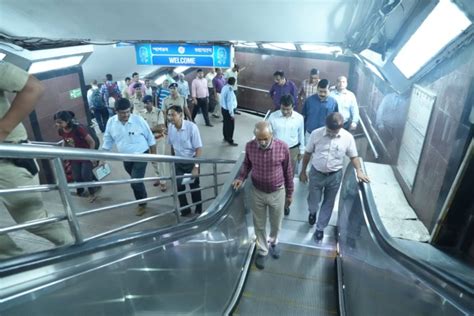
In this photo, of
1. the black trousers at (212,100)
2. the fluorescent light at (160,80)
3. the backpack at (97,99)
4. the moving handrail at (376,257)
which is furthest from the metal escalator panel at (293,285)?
the fluorescent light at (160,80)

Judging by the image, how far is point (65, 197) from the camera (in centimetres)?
169

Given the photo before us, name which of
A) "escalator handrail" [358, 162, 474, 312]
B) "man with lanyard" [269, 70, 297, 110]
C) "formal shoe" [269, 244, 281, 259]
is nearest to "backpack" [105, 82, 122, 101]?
"man with lanyard" [269, 70, 297, 110]

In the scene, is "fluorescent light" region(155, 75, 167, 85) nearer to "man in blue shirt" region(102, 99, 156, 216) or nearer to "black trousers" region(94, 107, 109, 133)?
"black trousers" region(94, 107, 109, 133)

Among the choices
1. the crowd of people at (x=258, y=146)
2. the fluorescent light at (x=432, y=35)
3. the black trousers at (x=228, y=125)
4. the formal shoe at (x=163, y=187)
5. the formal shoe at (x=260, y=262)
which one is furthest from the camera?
the black trousers at (x=228, y=125)

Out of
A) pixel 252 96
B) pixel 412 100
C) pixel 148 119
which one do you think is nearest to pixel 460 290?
pixel 412 100

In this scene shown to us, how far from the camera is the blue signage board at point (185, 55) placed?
21.6 ft

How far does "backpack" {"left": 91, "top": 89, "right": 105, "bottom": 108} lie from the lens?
861 cm

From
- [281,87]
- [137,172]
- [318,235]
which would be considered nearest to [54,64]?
[137,172]

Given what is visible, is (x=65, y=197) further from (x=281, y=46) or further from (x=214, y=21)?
(x=281, y=46)

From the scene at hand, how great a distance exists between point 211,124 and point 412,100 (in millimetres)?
6928

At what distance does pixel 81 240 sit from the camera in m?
1.75

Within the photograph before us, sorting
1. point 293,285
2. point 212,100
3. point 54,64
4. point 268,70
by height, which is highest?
point 54,64

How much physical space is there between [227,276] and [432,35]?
3325 mm

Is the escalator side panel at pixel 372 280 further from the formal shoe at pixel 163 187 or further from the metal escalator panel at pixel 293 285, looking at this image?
the formal shoe at pixel 163 187
